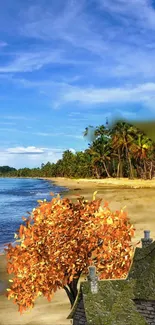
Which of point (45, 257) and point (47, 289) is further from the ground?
point (45, 257)

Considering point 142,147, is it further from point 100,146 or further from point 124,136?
point 100,146

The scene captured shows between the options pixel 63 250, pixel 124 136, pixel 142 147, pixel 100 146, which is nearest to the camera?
pixel 63 250

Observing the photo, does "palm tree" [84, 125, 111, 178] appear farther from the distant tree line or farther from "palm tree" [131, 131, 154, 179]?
"palm tree" [131, 131, 154, 179]

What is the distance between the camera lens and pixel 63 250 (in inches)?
712

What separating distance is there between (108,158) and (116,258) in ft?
465

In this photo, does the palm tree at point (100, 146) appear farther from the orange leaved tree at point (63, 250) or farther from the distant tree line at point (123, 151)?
the orange leaved tree at point (63, 250)

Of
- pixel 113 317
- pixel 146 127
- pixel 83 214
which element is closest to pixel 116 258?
pixel 83 214

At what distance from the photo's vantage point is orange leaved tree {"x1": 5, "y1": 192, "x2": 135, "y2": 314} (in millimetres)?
17797

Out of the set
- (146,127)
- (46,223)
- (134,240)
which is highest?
(146,127)

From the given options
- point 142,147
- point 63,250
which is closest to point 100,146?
point 142,147

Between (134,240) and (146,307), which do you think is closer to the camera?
(146,307)

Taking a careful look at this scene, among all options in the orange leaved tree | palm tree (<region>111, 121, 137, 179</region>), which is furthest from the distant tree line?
the orange leaved tree

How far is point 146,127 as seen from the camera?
3791cm

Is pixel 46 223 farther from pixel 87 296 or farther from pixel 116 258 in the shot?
pixel 87 296
